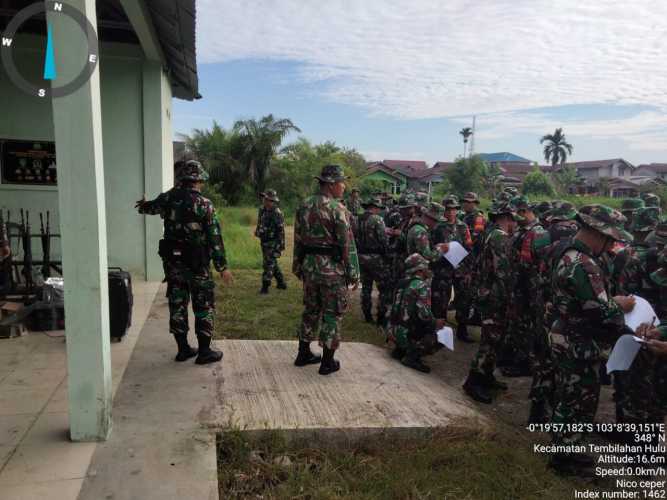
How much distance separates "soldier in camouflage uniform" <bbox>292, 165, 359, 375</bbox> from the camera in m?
4.19

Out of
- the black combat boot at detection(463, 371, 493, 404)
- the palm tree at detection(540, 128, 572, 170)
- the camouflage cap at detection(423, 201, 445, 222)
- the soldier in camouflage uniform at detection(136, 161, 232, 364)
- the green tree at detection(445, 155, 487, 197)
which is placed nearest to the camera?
the soldier in camouflage uniform at detection(136, 161, 232, 364)

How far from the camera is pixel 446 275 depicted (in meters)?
6.12

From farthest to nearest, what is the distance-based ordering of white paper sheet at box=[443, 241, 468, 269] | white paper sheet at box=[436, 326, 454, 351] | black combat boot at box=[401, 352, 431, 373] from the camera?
white paper sheet at box=[443, 241, 468, 269]
black combat boot at box=[401, 352, 431, 373]
white paper sheet at box=[436, 326, 454, 351]

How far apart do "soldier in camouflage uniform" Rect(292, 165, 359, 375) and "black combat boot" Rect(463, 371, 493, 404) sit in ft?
4.14

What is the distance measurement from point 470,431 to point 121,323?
3534 mm

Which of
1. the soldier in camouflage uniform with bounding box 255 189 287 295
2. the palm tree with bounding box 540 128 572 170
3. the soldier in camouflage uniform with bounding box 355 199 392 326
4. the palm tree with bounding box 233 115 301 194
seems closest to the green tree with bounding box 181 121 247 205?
the palm tree with bounding box 233 115 301 194

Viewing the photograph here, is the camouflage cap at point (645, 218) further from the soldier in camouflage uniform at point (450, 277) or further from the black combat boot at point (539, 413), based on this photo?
the black combat boot at point (539, 413)

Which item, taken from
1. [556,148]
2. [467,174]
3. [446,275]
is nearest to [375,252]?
[446,275]

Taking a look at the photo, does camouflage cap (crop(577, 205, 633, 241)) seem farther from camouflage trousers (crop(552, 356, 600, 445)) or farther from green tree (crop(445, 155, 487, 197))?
green tree (crop(445, 155, 487, 197))

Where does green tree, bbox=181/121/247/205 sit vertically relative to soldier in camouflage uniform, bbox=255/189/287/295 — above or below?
above

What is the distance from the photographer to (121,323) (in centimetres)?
494

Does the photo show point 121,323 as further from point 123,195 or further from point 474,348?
point 474,348

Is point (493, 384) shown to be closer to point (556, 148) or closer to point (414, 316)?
point (414, 316)

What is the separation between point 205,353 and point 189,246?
1004 mm
